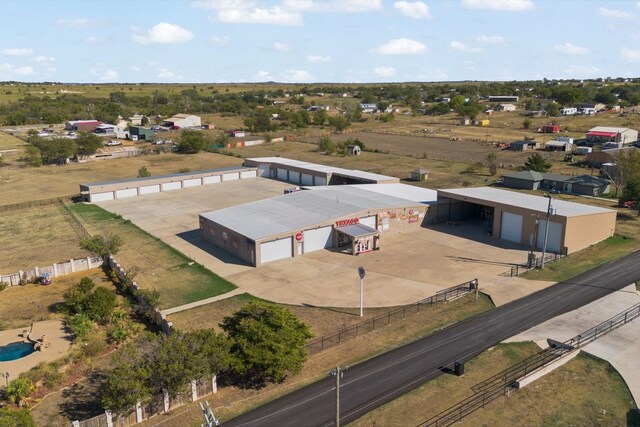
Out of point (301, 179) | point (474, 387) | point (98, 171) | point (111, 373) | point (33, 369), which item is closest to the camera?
point (111, 373)

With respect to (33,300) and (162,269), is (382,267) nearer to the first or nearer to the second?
(162,269)

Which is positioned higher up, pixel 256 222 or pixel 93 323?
pixel 256 222

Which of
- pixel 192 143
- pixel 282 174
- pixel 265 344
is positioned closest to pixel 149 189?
pixel 282 174

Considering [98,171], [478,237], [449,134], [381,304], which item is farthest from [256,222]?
[449,134]

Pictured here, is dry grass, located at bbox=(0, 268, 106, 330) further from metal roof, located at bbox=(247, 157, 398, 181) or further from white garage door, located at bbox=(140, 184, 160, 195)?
metal roof, located at bbox=(247, 157, 398, 181)

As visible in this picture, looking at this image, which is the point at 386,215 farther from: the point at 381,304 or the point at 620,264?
the point at 620,264

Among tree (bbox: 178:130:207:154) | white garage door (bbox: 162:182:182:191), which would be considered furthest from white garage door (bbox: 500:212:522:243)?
tree (bbox: 178:130:207:154)
